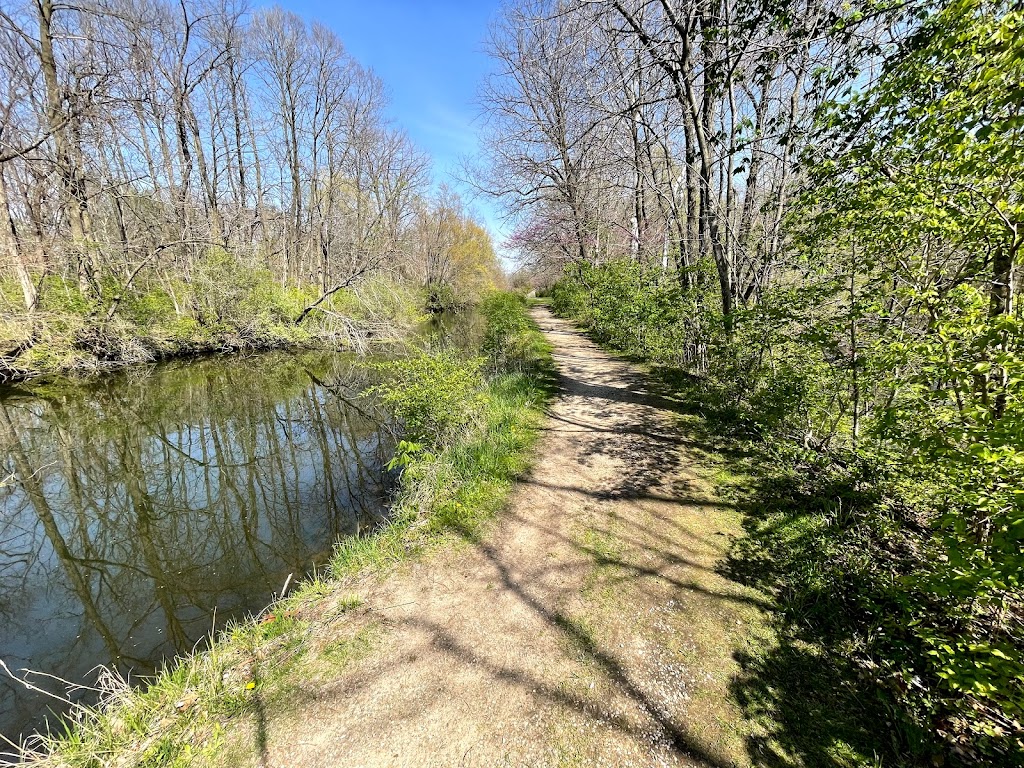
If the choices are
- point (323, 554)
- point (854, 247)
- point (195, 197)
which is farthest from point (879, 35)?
point (195, 197)

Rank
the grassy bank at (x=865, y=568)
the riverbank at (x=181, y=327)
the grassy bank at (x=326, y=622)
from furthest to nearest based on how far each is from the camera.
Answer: the riverbank at (x=181, y=327)
the grassy bank at (x=326, y=622)
the grassy bank at (x=865, y=568)

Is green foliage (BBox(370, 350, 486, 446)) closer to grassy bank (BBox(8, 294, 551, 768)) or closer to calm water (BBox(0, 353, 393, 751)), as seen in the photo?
grassy bank (BBox(8, 294, 551, 768))

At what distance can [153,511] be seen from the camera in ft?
19.6

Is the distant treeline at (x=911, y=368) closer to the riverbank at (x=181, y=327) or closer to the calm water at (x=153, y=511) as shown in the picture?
the calm water at (x=153, y=511)

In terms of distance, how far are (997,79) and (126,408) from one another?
14.8 meters

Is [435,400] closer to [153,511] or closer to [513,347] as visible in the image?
[153,511]

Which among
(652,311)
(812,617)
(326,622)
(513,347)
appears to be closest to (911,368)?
(812,617)

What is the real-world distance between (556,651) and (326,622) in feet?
6.19

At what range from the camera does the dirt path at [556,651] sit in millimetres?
2291

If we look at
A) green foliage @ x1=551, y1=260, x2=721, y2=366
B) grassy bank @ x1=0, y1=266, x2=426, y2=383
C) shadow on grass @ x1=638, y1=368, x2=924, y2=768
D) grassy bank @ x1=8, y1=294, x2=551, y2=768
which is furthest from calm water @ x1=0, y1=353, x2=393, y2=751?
green foliage @ x1=551, y1=260, x2=721, y2=366

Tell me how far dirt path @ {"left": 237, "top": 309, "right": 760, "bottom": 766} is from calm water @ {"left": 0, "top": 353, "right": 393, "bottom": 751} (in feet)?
7.52

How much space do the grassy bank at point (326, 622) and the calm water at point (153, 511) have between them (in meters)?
0.71

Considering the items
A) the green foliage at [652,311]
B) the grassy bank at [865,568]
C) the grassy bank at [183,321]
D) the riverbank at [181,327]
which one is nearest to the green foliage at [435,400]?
the grassy bank at [865,568]

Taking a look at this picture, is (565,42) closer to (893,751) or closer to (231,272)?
(893,751)
